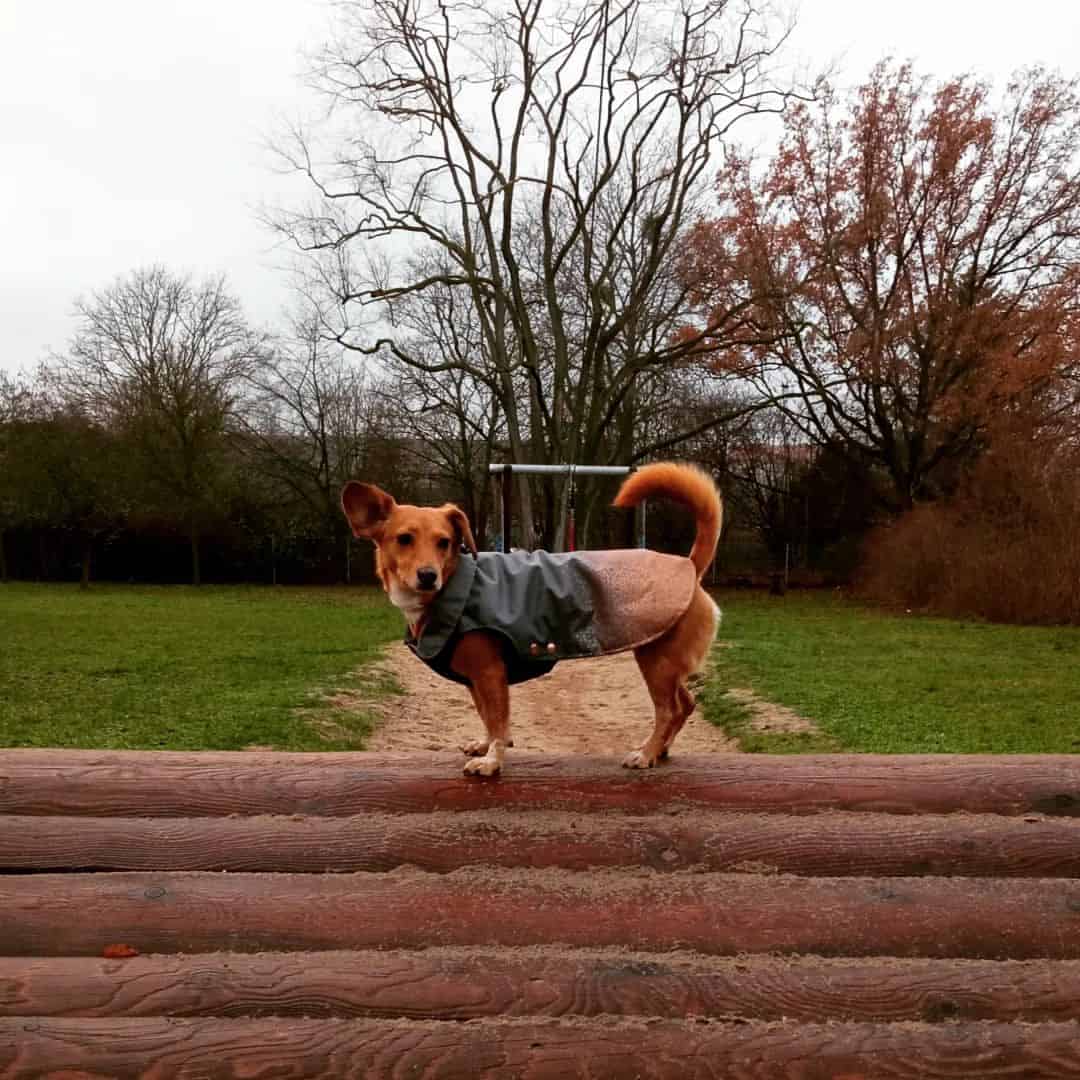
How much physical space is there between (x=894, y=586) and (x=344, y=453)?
19984 mm

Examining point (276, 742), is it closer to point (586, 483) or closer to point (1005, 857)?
point (1005, 857)

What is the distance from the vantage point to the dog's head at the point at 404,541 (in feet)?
10.8

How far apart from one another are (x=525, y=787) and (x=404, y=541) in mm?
1028

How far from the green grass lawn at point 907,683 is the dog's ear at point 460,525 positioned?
199 inches

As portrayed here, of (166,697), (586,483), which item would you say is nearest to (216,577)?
(586,483)

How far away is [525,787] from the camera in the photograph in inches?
134

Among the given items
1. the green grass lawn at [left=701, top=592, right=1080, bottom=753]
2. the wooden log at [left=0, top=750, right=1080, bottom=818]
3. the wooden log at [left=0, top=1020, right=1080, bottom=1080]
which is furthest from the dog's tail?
the green grass lawn at [left=701, top=592, right=1080, bottom=753]

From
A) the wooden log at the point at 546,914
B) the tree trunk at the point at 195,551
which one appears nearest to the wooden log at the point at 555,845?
the wooden log at the point at 546,914

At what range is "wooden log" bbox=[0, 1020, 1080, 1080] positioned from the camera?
7.31 feet

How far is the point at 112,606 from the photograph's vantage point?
74.1 ft

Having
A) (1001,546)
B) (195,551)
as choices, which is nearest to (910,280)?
(1001,546)

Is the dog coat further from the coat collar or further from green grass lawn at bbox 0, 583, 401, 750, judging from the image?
green grass lawn at bbox 0, 583, 401, 750

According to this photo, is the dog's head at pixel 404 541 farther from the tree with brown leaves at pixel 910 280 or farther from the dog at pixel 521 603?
the tree with brown leaves at pixel 910 280

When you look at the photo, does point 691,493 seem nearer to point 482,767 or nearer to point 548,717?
point 482,767
